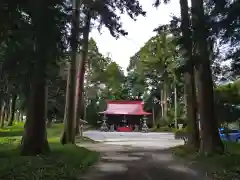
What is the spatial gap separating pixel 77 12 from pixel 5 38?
9.18m

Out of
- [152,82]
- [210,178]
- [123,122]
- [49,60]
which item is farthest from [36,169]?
[152,82]

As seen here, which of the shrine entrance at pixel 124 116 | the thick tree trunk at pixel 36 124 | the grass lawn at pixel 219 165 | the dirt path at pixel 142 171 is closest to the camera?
the grass lawn at pixel 219 165

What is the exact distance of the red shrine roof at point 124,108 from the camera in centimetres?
5422

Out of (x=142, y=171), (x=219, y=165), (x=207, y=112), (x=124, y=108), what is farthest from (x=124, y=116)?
(x=142, y=171)

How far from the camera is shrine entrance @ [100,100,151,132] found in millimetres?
53719

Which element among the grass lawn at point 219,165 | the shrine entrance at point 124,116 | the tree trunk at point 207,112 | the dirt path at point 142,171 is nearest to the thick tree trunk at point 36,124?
the dirt path at point 142,171

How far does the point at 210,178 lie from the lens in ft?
33.0

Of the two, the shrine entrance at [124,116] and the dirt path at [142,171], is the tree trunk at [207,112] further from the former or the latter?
the shrine entrance at [124,116]

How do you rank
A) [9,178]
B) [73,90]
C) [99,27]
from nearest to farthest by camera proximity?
1. [9,178]
2. [99,27]
3. [73,90]

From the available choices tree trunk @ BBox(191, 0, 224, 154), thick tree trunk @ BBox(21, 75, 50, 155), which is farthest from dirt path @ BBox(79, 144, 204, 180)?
thick tree trunk @ BBox(21, 75, 50, 155)

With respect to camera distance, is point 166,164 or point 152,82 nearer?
point 166,164

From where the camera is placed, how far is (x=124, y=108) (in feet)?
182

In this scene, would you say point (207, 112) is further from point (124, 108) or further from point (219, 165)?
point (124, 108)

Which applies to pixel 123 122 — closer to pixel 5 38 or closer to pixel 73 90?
pixel 73 90
